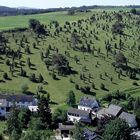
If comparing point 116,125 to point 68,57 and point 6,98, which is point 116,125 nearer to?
point 6,98

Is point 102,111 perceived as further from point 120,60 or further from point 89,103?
point 120,60

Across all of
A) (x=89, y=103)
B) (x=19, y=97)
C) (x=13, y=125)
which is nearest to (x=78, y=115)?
(x=89, y=103)

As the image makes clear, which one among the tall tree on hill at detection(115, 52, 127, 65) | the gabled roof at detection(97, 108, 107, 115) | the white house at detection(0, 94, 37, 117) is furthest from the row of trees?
the tall tree on hill at detection(115, 52, 127, 65)

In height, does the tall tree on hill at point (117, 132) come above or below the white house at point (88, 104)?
above

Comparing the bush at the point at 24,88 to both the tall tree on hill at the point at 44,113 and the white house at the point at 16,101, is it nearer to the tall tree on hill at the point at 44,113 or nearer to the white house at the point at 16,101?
the white house at the point at 16,101

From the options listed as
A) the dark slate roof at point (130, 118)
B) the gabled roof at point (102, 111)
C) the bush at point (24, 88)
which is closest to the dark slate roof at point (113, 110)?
the gabled roof at point (102, 111)
